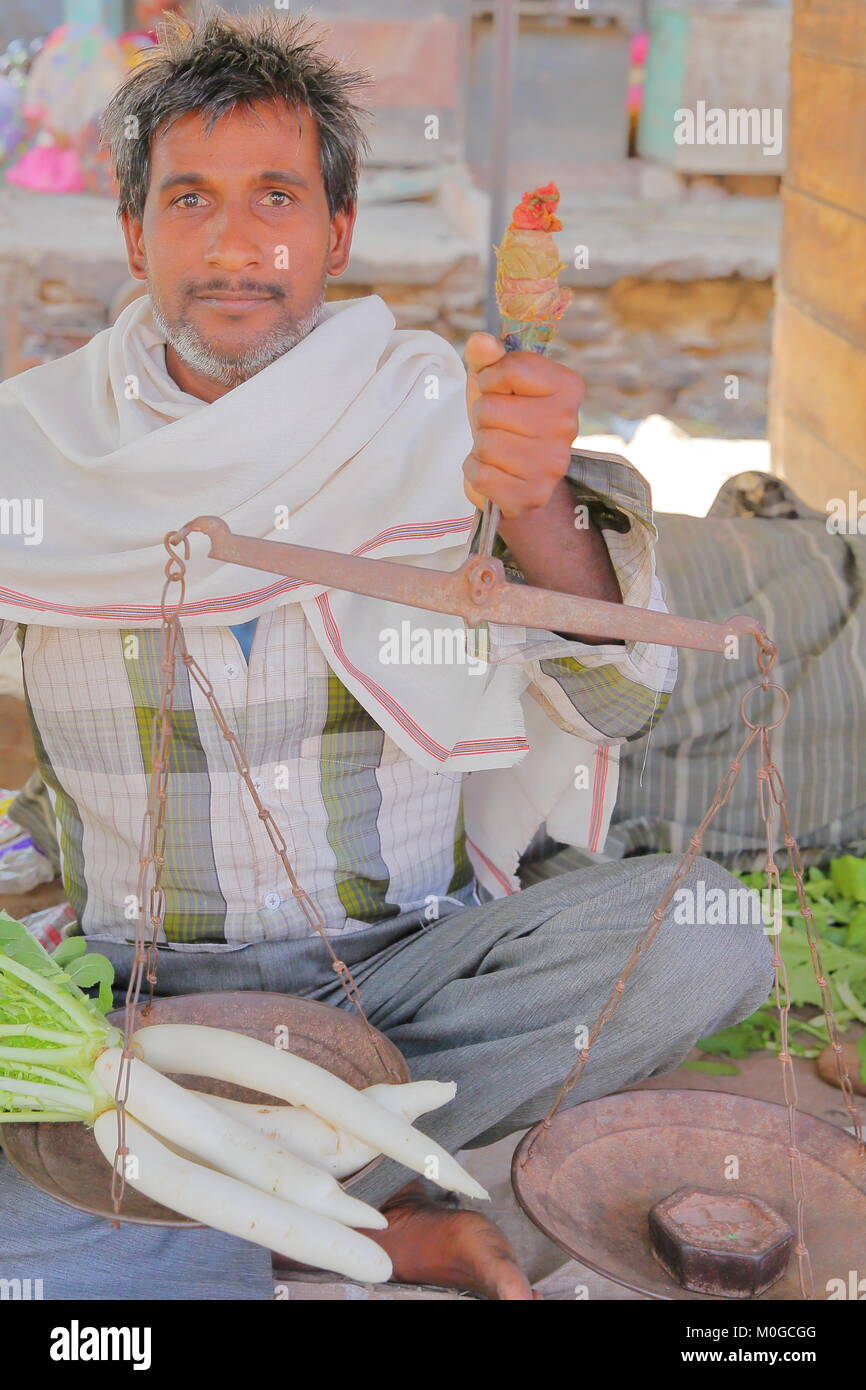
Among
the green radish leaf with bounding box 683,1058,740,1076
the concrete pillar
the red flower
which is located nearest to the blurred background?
the concrete pillar

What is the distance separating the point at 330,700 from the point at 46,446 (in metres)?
0.61

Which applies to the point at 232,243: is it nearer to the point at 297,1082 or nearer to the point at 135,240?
the point at 135,240

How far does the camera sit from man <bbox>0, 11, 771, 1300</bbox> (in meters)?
2.19

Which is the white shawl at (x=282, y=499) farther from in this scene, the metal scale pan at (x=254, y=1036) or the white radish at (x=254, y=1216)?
the white radish at (x=254, y=1216)

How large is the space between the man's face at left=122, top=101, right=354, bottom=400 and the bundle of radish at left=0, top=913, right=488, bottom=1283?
958 mm

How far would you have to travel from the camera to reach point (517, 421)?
162 cm

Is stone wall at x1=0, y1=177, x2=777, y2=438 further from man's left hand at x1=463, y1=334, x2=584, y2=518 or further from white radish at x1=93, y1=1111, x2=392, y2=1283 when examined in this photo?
white radish at x1=93, y1=1111, x2=392, y2=1283

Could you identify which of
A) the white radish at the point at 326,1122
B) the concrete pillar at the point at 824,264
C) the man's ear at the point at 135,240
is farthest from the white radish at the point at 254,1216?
the concrete pillar at the point at 824,264

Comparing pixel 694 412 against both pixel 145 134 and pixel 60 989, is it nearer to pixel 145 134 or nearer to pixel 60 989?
pixel 145 134

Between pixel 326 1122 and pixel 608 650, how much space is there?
2.43ft

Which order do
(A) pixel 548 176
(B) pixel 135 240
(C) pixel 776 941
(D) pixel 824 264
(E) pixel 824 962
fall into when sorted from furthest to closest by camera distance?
(A) pixel 548 176, (D) pixel 824 264, (E) pixel 824 962, (B) pixel 135 240, (C) pixel 776 941

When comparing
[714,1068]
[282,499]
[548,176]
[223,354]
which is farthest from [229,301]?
[548,176]

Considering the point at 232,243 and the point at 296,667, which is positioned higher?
the point at 232,243

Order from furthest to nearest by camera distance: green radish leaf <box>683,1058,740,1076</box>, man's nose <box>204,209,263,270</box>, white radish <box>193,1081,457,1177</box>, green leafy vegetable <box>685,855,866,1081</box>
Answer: green leafy vegetable <box>685,855,866,1081</box>
green radish leaf <box>683,1058,740,1076</box>
man's nose <box>204,209,263,270</box>
white radish <box>193,1081,457,1177</box>
